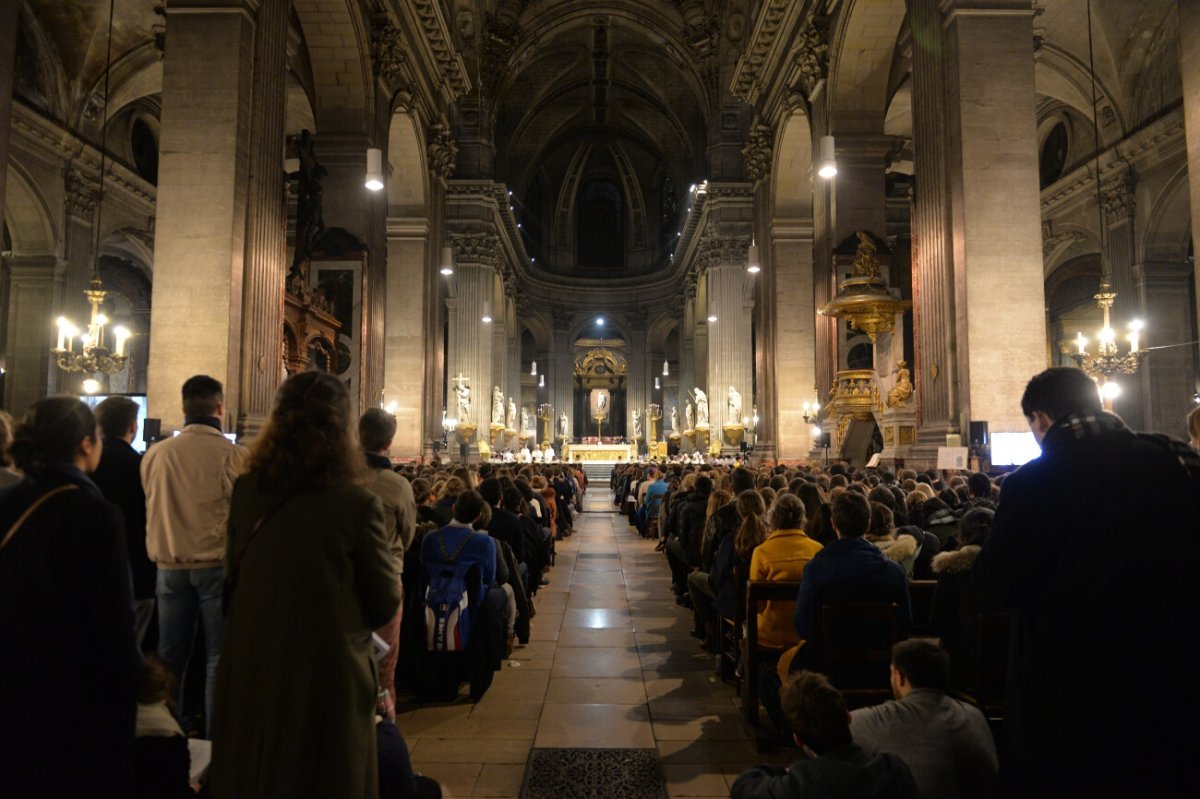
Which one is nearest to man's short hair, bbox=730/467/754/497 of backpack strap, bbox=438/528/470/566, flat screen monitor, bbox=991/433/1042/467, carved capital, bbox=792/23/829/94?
backpack strap, bbox=438/528/470/566

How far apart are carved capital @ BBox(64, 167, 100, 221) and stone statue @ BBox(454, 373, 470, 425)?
12133 millimetres

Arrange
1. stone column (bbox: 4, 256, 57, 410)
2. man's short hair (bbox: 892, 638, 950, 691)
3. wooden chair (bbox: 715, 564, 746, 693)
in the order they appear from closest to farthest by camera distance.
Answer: man's short hair (bbox: 892, 638, 950, 691) → wooden chair (bbox: 715, 564, 746, 693) → stone column (bbox: 4, 256, 57, 410)

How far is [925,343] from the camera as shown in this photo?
11.6 m

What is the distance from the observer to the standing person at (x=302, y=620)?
2078mm

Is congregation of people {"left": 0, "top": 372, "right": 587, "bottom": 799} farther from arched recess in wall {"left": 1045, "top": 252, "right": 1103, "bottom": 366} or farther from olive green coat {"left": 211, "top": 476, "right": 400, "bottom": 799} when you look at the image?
arched recess in wall {"left": 1045, "top": 252, "right": 1103, "bottom": 366}

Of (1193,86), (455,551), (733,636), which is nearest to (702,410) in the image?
(1193,86)

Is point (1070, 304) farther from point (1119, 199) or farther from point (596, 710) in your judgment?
point (596, 710)

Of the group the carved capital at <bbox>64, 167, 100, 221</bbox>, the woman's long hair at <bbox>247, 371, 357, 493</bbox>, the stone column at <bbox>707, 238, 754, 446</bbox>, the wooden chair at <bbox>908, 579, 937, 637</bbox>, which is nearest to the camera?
the woman's long hair at <bbox>247, 371, 357, 493</bbox>

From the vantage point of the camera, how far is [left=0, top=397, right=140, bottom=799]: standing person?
198 centimetres

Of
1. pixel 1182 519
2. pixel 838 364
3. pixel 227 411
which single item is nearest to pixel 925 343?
pixel 838 364

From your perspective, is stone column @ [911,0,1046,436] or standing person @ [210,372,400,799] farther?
stone column @ [911,0,1046,436]

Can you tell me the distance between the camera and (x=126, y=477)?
3.91 meters

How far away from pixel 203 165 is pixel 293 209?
1325cm

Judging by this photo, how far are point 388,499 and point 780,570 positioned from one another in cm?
224
